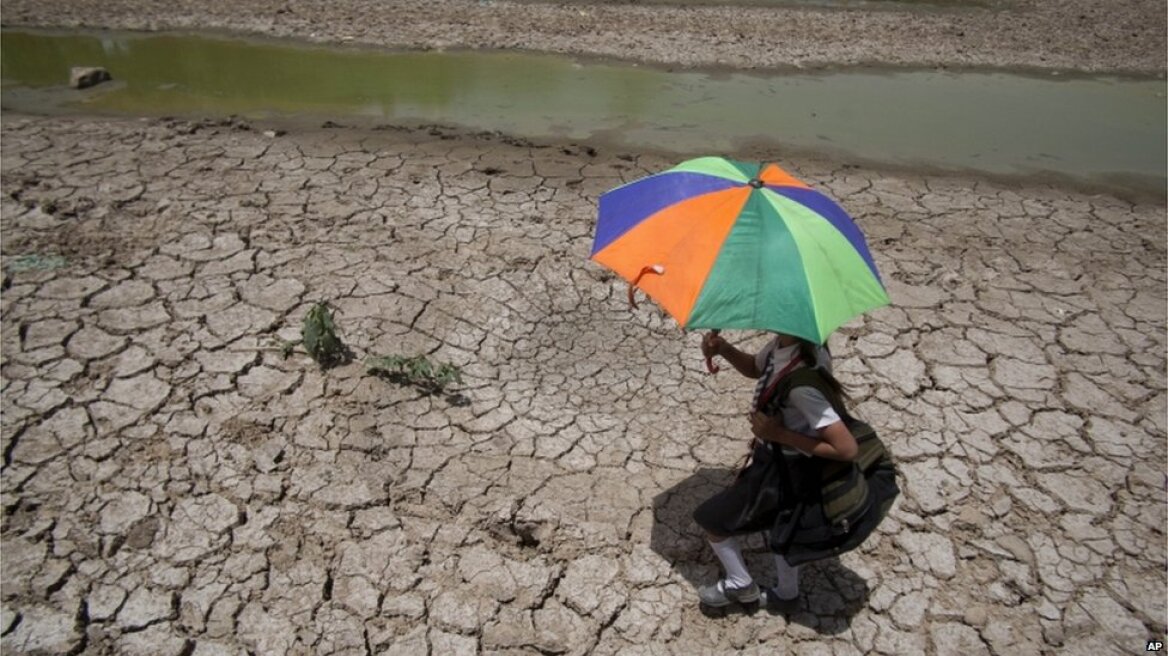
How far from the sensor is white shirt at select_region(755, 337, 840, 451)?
2326 mm

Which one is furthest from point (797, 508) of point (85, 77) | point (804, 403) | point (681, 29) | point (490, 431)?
point (681, 29)

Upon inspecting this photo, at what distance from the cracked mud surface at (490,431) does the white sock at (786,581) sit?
0.10 meters

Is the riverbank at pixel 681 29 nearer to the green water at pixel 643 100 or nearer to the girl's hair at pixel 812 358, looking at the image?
the green water at pixel 643 100

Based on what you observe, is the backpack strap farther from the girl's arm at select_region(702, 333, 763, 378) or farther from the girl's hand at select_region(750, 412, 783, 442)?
the girl's arm at select_region(702, 333, 763, 378)

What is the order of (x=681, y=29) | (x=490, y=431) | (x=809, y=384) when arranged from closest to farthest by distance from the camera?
(x=809, y=384), (x=490, y=431), (x=681, y=29)

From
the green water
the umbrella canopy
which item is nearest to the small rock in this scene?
the green water

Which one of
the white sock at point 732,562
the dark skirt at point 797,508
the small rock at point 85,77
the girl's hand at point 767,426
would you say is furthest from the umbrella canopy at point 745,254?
the small rock at point 85,77

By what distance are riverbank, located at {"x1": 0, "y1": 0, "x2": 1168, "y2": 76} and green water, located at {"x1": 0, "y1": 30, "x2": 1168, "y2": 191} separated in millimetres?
330

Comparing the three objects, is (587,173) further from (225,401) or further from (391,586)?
(391,586)

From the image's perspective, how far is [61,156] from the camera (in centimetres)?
568

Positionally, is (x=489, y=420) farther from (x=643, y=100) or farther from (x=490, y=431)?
(x=643, y=100)

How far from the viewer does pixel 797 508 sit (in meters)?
2.59

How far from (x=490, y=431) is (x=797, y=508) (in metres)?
1.55

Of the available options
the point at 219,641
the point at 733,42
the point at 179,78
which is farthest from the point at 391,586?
the point at 733,42
